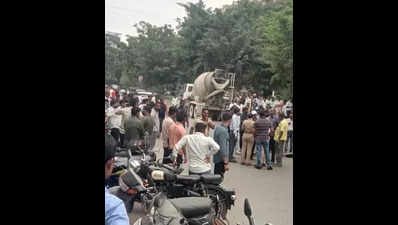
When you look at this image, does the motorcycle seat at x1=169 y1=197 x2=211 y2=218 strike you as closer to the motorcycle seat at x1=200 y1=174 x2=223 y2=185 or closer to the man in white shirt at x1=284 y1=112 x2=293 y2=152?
the motorcycle seat at x1=200 y1=174 x2=223 y2=185

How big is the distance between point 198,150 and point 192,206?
2.13 feet

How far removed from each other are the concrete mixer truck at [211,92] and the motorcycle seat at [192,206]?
26.3 inches

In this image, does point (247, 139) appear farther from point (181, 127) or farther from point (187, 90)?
point (187, 90)

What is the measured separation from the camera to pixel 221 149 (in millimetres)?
2799

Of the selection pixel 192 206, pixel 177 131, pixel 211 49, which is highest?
pixel 211 49

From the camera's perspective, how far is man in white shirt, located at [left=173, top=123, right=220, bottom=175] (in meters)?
2.65

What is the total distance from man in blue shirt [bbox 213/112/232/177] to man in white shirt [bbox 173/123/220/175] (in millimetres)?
94

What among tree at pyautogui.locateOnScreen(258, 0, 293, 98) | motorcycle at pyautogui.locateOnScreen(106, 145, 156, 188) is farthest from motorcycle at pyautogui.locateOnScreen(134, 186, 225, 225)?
tree at pyautogui.locateOnScreen(258, 0, 293, 98)

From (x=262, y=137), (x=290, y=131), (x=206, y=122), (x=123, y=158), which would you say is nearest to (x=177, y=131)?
(x=206, y=122)
